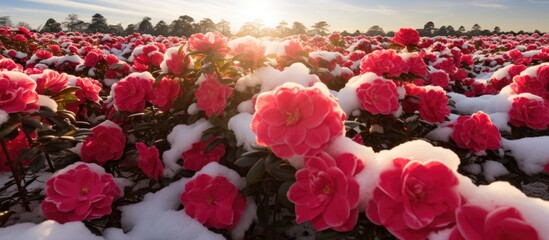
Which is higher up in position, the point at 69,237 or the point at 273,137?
the point at 273,137

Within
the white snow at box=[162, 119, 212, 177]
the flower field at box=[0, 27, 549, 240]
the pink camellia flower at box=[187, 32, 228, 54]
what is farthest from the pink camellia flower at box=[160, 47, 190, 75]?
the white snow at box=[162, 119, 212, 177]

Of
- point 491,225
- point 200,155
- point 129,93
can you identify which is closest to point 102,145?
point 129,93

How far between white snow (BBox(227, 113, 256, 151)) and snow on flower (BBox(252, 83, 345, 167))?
59 centimetres

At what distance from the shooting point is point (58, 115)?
1688mm

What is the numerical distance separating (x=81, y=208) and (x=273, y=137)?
3.22ft

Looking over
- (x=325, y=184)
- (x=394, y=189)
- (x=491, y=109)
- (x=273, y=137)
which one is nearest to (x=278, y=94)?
(x=273, y=137)

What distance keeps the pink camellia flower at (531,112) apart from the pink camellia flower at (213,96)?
1.80 m

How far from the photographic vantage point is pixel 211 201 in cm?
144

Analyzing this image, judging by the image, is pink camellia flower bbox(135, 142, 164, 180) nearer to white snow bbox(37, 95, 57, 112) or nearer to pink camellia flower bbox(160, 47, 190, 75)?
white snow bbox(37, 95, 57, 112)

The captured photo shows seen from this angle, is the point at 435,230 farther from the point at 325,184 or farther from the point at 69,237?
the point at 69,237

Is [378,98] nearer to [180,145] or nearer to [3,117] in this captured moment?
[180,145]

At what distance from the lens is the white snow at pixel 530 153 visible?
1745 mm

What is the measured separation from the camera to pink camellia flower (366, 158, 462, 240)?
758mm

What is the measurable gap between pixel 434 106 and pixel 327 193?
1248mm
